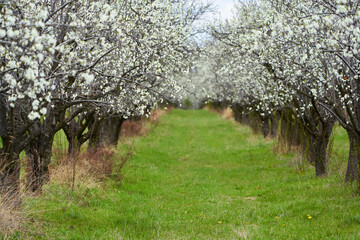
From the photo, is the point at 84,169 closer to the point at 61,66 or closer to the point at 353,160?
the point at 61,66

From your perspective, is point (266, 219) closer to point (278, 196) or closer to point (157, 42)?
point (278, 196)

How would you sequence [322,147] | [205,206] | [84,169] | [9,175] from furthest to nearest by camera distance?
[322,147] < [84,169] < [205,206] < [9,175]

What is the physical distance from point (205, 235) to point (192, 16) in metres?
13.9

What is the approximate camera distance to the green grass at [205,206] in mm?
7848

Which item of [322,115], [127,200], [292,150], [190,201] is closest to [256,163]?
[292,150]

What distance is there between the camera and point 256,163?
17469 millimetres

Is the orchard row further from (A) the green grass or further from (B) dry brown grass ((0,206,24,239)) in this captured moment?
(A) the green grass

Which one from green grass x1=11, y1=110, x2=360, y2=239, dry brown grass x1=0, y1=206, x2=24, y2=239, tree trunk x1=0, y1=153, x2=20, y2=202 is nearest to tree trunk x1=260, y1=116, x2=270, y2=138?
green grass x1=11, y1=110, x2=360, y2=239

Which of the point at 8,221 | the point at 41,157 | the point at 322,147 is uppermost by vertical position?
the point at 322,147

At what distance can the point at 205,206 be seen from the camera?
1056cm

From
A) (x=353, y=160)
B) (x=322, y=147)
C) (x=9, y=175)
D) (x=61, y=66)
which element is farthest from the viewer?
(x=322, y=147)

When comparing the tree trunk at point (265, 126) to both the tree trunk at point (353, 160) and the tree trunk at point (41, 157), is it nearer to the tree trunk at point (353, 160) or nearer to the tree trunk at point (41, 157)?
the tree trunk at point (353, 160)

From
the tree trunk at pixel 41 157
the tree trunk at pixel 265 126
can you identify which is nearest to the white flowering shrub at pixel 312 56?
the tree trunk at pixel 41 157

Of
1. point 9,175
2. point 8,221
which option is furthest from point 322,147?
point 8,221
